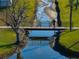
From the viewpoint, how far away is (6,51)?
53531 mm

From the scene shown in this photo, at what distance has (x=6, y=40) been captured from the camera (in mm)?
59562

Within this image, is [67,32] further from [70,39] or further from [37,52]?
[37,52]

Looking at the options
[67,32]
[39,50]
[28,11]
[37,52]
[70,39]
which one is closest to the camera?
[37,52]

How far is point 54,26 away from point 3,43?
632 inches

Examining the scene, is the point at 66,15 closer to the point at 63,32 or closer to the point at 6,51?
the point at 63,32

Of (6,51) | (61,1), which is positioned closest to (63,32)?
(6,51)

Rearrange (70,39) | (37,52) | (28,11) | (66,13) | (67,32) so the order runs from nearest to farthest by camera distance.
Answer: (37,52) < (70,39) < (67,32) < (28,11) < (66,13)

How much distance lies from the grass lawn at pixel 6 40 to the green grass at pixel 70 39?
344 inches

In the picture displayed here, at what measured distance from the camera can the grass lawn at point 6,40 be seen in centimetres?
5418

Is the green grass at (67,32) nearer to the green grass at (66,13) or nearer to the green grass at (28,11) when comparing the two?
the green grass at (66,13)

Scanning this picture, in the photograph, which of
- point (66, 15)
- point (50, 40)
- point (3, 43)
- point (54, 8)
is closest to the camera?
point (3, 43)

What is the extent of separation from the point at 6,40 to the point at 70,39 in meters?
11.0

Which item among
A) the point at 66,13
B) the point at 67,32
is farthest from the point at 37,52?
the point at 66,13

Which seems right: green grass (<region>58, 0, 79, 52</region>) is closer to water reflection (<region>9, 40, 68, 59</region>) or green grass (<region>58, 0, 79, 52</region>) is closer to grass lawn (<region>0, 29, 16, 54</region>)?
water reflection (<region>9, 40, 68, 59</region>)
